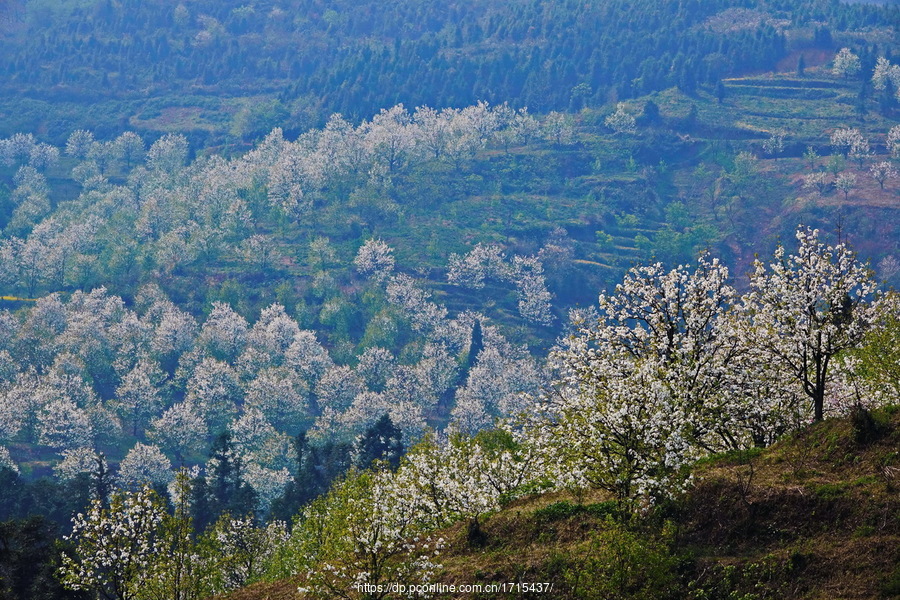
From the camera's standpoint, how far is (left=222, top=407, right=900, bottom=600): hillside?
31.2 metres

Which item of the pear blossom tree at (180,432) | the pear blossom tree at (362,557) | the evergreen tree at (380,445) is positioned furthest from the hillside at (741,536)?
the pear blossom tree at (180,432)

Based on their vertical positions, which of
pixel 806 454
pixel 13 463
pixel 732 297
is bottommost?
pixel 13 463

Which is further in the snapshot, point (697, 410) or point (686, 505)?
point (697, 410)

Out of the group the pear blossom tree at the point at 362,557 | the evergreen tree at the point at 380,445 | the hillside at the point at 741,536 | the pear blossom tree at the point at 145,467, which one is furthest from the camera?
the pear blossom tree at the point at 145,467

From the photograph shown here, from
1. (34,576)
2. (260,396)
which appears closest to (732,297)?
(34,576)

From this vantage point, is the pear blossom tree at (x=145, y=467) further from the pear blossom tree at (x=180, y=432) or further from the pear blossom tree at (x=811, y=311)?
the pear blossom tree at (x=811, y=311)

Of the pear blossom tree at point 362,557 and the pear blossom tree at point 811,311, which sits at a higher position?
the pear blossom tree at point 811,311

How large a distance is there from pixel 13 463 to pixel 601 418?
142936 mm

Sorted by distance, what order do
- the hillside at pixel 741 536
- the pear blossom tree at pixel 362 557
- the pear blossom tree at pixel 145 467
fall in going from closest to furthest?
1. the hillside at pixel 741 536
2. the pear blossom tree at pixel 362 557
3. the pear blossom tree at pixel 145 467

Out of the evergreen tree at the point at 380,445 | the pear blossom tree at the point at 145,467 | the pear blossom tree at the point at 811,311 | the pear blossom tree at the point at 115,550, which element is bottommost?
the pear blossom tree at the point at 145,467

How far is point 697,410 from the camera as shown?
4103cm

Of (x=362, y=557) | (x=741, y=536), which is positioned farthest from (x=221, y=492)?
(x=741, y=536)

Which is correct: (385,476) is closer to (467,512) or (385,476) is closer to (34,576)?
(467,512)

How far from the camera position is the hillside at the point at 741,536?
31.2m
